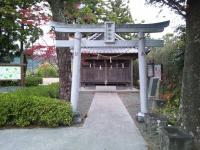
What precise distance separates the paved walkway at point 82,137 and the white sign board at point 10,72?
→ 17.5 feet

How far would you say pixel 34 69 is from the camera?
55531 millimetres

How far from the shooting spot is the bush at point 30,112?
10547 mm

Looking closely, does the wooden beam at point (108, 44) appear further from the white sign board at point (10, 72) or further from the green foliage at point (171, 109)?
the white sign board at point (10, 72)

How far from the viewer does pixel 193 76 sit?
722 cm

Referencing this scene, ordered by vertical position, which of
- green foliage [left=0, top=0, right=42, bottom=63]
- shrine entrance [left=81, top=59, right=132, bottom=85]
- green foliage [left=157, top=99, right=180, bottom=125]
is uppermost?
green foliage [left=0, top=0, right=42, bottom=63]

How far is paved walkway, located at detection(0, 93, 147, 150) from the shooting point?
817 cm

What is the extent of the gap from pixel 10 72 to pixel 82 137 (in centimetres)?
759

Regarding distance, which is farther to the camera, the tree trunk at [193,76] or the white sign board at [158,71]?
the white sign board at [158,71]

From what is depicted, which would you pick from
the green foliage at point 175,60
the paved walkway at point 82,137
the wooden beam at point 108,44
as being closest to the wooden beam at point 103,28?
the wooden beam at point 108,44

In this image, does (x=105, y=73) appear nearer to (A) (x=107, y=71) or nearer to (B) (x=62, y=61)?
(A) (x=107, y=71)

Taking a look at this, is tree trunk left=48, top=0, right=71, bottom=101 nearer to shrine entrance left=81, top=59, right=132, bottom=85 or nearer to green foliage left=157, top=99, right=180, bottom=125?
green foliage left=157, top=99, right=180, bottom=125

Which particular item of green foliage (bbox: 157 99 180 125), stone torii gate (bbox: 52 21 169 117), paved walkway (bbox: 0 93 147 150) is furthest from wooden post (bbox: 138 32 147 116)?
paved walkway (bbox: 0 93 147 150)

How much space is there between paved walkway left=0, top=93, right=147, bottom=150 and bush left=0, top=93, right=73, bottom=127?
37 centimetres

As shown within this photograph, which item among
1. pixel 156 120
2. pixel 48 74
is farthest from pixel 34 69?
pixel 156 120
